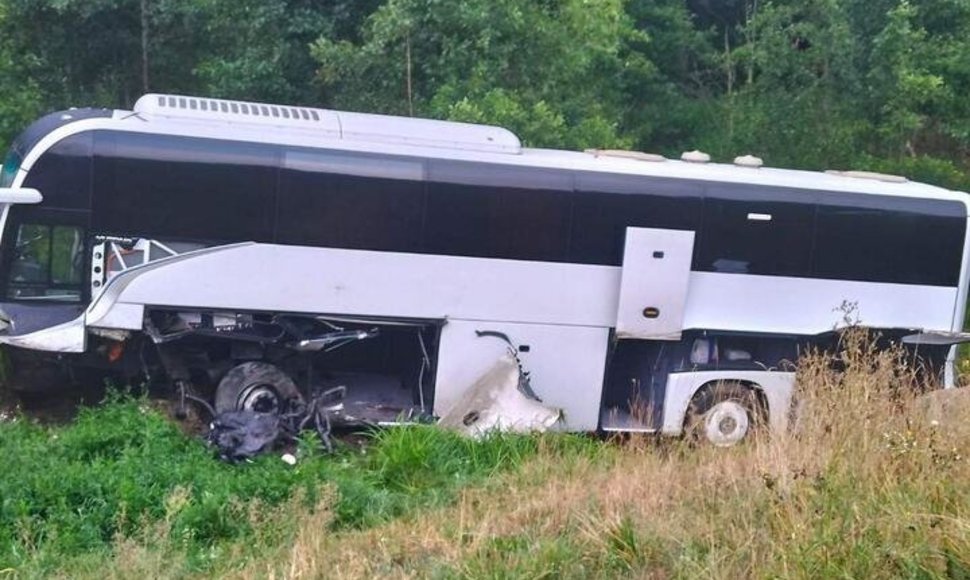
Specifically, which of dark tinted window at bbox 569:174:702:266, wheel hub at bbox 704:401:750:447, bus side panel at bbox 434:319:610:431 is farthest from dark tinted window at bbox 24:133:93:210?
wheel hub at bbox 704:401:750:447

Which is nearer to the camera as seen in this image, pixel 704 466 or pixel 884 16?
pixel 704 466

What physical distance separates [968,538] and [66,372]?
338 inches

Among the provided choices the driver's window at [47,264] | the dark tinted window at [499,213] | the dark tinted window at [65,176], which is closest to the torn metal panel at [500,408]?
the dark tinted window at [499,213]

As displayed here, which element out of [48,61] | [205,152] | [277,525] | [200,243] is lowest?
[277,525]

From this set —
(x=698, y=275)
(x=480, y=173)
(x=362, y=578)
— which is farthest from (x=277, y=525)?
(x=698, y=275)

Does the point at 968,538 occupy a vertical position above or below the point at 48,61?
below

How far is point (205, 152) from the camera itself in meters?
10.6

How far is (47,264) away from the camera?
1048cm

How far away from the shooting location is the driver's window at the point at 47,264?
1040cm

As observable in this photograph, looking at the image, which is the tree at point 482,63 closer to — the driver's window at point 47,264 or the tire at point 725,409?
the tire at point 725,409

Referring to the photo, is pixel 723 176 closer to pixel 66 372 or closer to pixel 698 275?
pixel 698 275

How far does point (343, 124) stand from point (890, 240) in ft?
19.1

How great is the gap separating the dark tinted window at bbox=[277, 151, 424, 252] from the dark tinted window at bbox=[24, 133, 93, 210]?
1719 mm

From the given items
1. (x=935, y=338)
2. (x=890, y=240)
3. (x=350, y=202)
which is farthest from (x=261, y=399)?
(x=935, y=338)
